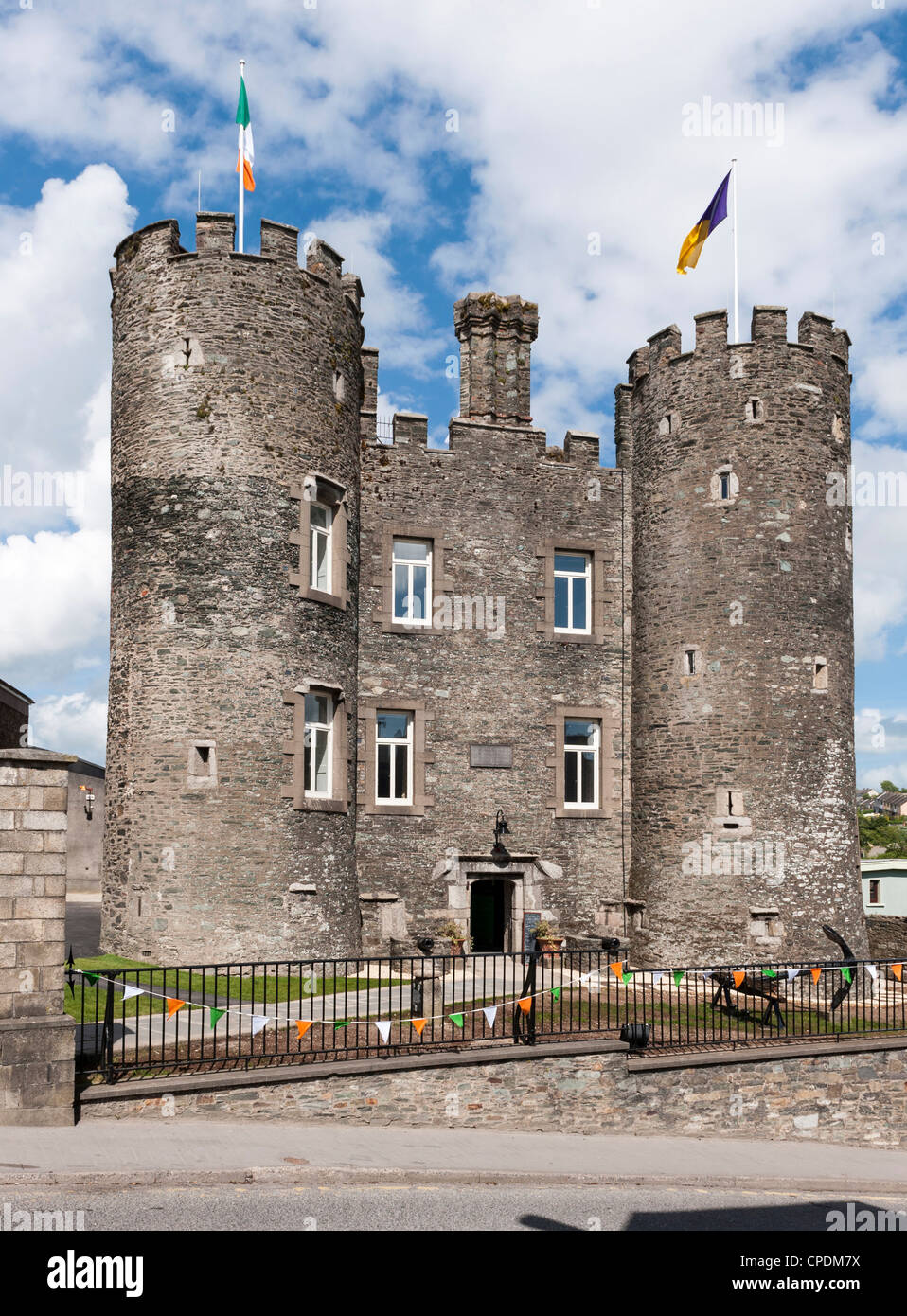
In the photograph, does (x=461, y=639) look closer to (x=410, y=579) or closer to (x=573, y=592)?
(x=410, y=579)

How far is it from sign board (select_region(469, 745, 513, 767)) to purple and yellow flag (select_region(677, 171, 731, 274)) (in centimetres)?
1011

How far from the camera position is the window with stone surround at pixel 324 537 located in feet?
64.1

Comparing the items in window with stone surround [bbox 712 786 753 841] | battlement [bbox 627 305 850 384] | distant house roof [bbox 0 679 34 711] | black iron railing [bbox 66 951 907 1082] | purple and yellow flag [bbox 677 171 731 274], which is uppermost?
purple and yellow flag [bbox 677 171 731 274]

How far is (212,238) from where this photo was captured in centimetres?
1923

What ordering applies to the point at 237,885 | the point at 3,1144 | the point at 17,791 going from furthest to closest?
the point at 237,885, the point at 17,791, the point at 3,1144

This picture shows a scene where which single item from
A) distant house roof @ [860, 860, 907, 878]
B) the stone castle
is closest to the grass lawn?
the stone castle

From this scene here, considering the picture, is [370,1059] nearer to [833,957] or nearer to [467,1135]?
[467,1135]

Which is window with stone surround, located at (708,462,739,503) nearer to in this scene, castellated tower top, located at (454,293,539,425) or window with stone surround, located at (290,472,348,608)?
castellated tower top, located at (454,293,539,425)

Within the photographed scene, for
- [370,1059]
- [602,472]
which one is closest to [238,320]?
[602,472]

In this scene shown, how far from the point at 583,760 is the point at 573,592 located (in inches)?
136

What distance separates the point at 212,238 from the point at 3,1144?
15.0 metres

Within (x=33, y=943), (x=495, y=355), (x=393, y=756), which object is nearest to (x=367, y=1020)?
(x=33, y=943)

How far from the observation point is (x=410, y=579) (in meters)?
21.9

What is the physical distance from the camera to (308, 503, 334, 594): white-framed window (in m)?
20.1
